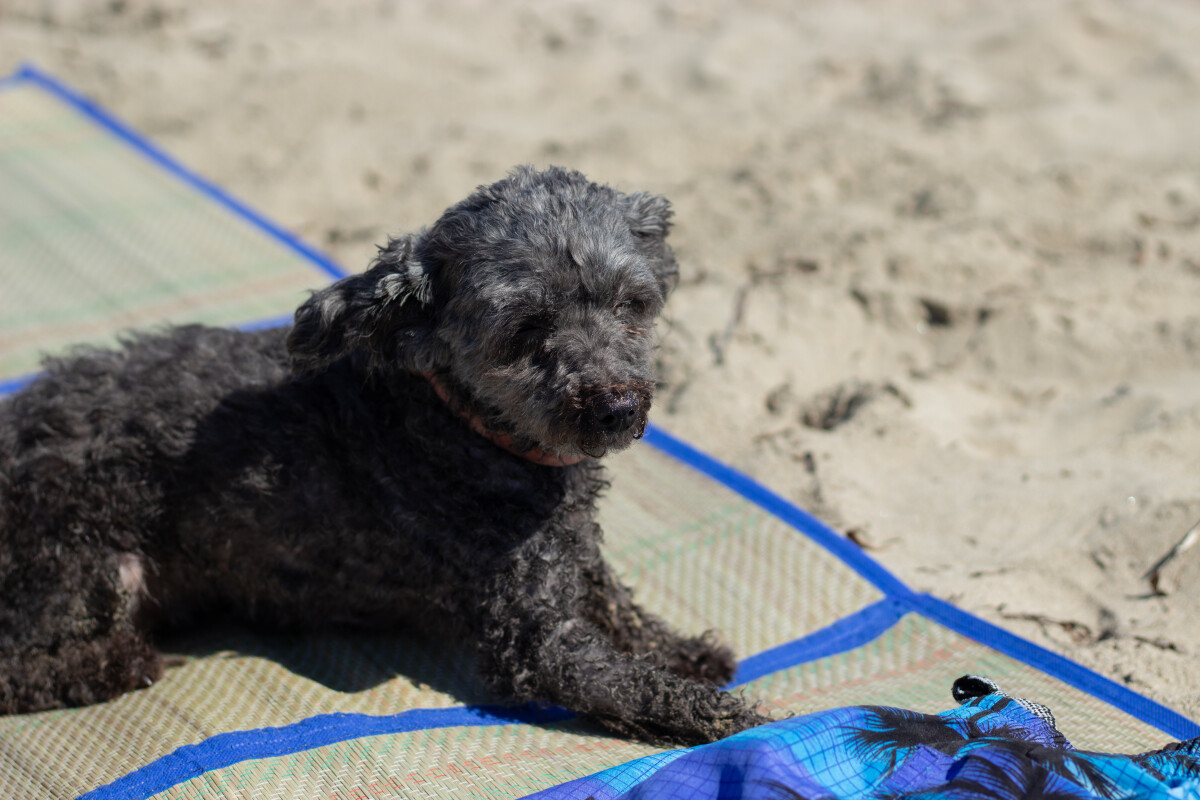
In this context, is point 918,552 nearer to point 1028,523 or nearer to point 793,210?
point 1028,523

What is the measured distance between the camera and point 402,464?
3.39m

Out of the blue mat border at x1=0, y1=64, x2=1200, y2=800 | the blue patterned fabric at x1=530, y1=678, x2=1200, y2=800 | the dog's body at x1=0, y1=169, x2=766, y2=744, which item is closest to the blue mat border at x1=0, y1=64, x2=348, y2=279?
the blue mat border at x1=0, y1=64, x2=1200, y2=800

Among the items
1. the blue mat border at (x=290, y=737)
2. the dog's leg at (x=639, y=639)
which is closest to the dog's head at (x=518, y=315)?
the dog's leg at (x=639, y=639)

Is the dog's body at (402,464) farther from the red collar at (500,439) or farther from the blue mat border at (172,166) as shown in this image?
the blue mat border at (172,166)

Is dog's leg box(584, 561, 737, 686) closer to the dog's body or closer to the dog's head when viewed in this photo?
the dog's body

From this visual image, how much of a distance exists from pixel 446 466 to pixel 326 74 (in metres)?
6.80

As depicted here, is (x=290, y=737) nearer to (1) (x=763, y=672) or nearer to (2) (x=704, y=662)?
(2) (x=704, y=662)

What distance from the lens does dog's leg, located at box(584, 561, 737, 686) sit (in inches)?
144

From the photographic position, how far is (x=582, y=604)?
362 cm

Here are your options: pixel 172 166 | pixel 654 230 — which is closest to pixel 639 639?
pixel 654 230

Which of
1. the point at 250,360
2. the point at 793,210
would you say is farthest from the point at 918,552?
the point at 793,210

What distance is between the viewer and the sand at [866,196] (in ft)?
14.2

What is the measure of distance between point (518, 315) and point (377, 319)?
1.41 feet

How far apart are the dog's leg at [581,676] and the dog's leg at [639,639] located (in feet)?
0.95
